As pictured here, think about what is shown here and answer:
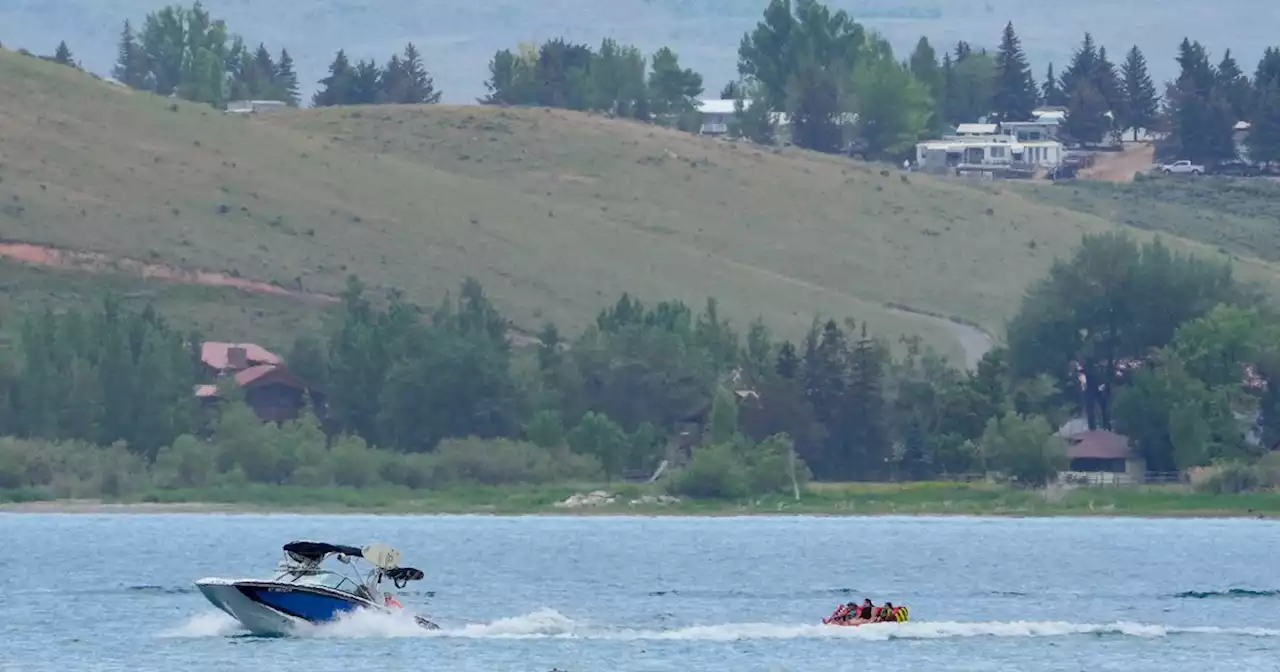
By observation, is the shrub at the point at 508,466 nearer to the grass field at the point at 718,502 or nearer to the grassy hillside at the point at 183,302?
the grass field at the point at 718,502

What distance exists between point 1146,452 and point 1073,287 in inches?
611

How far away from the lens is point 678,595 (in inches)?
3644

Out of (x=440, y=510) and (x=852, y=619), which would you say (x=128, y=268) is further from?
(x=852, y=619)

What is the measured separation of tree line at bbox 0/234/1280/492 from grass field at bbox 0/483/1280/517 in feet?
6.94

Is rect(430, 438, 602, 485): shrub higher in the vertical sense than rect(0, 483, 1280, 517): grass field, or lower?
higher

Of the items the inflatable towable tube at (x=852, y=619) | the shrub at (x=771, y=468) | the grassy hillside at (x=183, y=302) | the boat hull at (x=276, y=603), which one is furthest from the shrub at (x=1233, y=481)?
the boat hull at (x=276, y=603)

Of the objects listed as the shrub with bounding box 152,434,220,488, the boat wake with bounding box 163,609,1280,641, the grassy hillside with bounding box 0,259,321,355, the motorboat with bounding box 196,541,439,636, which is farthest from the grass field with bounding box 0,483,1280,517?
the motorboat with bounding box 196,541,439,636

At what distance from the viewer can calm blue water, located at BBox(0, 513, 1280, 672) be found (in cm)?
7325

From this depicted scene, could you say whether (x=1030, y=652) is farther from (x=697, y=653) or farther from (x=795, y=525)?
A: (x=795, y=525)

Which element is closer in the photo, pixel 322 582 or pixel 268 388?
pixel 322 582

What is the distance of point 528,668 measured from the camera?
70000 millimetres

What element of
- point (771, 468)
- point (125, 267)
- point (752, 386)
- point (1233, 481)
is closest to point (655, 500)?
point (771, 468)

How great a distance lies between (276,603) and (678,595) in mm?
19809

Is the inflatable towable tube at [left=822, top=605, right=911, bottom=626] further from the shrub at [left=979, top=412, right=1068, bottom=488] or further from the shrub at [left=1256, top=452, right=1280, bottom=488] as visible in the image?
the shrub at [left=1256, top=452, right=1280, bottom=488]
